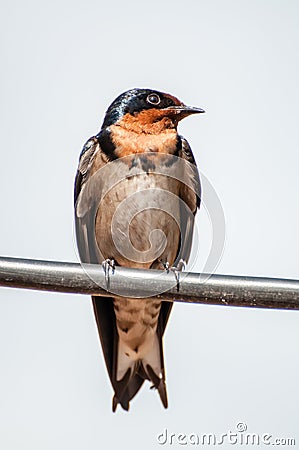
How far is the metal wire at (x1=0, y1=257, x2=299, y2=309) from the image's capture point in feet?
10.7

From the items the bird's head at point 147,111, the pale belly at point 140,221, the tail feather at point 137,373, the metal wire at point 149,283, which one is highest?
the bird's head at point 147,111

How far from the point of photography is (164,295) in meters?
3.49

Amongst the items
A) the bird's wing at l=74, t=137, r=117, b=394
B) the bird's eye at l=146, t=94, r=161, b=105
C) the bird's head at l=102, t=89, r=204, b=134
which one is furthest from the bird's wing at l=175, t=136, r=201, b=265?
the bird's wing at l=74, t=137, r=117, b=394

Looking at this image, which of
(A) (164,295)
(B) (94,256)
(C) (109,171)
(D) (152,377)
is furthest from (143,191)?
(A) (164,295)

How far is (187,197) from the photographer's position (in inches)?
230

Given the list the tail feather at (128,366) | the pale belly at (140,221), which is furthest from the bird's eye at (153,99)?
the tail feather at (128,366)

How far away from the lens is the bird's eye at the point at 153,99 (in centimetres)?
588

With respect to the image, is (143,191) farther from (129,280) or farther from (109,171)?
(129,280)

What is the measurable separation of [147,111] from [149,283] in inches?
103

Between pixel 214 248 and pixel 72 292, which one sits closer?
pixel 72 292

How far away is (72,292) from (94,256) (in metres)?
2.52

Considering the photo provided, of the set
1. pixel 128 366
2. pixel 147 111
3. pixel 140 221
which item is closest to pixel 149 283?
pixel 140 221

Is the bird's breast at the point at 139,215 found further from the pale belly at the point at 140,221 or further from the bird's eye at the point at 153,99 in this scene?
the bird's eye at the point at 153,99

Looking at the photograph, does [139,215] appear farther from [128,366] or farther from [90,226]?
[128,366]
